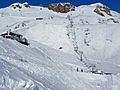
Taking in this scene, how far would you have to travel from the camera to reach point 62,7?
394ft

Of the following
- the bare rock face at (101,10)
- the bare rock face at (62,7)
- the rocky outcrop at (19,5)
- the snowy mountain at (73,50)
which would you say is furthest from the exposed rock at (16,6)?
the snowy mountain at (73,50)

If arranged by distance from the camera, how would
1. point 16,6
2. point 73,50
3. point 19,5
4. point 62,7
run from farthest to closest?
point 19,5, point 16,6, point 62,7, point 73,50

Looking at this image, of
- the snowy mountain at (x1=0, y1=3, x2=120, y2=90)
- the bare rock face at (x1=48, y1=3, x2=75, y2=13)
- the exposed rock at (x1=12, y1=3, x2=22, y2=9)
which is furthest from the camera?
the exposed rock at (x1=12, y1=3, x2=22, y2=9)

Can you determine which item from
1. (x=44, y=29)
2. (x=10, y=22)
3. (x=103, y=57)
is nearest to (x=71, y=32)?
(x=44, y=29)

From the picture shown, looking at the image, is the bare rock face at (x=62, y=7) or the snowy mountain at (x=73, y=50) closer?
the snowy mountain at (x=73, y=50)

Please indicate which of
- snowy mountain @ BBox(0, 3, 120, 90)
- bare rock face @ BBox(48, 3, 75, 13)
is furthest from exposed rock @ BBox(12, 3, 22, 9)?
snowy mountain @ BBox(0, 3, 120, 90)

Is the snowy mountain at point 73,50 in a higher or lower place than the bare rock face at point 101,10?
higher

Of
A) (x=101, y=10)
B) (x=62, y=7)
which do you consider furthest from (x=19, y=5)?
(x=101, y=10)

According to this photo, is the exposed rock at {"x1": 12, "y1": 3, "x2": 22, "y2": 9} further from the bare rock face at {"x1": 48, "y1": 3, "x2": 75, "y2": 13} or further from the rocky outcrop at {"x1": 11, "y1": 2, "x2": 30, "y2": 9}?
the bare rock face at {"x1": 48, "y1": 3, "x2": 75, "y2": 13}

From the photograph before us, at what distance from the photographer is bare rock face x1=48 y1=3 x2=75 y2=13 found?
391 ft

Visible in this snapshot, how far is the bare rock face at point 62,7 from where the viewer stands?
4697 inches

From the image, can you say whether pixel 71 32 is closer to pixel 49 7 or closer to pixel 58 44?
pixel 58 44

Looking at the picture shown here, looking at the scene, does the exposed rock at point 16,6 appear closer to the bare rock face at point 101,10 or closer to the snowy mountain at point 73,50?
the bare rock face at point 101,10

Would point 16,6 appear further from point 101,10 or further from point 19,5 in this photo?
point 101,10
